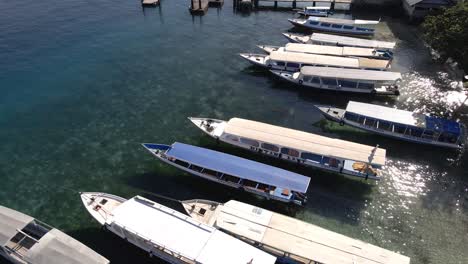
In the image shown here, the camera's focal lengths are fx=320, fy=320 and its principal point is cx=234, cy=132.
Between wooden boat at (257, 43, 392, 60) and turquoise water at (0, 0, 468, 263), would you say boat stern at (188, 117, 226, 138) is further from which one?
wooden boat at (257, 43, 392, 60)

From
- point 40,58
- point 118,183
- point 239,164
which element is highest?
point 40,58

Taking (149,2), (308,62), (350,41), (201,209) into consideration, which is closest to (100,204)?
(201,209)

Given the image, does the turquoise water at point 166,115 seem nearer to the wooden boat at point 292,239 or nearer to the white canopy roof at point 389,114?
the white canopy roof at point 389,114

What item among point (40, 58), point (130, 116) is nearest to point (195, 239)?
point (130, 116)

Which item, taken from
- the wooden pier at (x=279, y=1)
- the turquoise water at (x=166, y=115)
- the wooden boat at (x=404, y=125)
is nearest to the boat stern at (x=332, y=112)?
the wooden boat at (x=404, y=125)

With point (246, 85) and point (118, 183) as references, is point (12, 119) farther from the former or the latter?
point (246, 85)

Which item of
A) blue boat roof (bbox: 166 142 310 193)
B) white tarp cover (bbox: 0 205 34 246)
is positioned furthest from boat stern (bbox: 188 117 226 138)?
white tarp cover (bbox: 0 205 34 246)
